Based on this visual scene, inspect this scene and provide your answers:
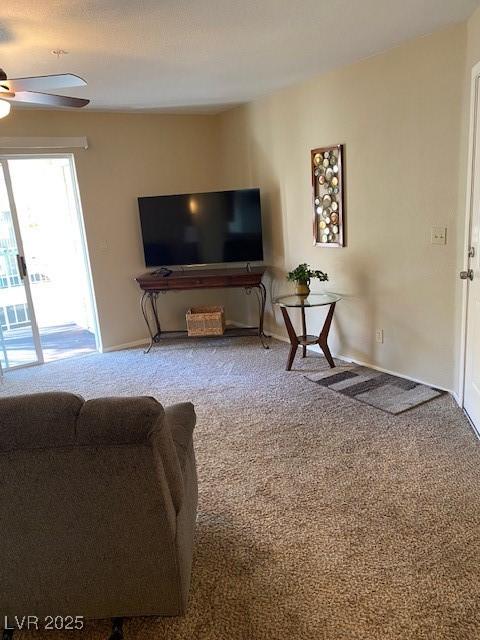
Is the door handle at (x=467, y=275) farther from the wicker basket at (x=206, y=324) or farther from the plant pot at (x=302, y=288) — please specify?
the wicker basket at (x=206, y=324)

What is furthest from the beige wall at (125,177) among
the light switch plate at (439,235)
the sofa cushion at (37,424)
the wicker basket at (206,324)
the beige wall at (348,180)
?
the sofa cushion at (37,424)

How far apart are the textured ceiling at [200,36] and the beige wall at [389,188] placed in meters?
0.23

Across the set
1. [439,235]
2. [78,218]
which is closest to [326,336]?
[439,235]

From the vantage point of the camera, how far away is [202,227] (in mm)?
5000

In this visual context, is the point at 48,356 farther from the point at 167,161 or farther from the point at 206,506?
the point at 206,506

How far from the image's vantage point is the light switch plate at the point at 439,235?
3.25 metres

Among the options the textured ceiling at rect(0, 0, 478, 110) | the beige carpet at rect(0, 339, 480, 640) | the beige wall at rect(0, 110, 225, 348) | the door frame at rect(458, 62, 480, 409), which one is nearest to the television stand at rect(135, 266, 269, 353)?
the beige wall at rect(0, 110, 225, 348)

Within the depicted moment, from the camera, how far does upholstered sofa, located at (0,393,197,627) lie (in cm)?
131

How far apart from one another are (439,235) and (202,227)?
251cm

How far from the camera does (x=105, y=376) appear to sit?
4375 mm

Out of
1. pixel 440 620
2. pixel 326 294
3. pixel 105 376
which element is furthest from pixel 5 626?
pixel 326 294

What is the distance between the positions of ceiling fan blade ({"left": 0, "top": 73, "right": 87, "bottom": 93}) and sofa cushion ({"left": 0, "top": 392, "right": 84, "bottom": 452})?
191 cm

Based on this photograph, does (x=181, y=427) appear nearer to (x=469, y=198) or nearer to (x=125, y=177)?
(x=469, y=198)
